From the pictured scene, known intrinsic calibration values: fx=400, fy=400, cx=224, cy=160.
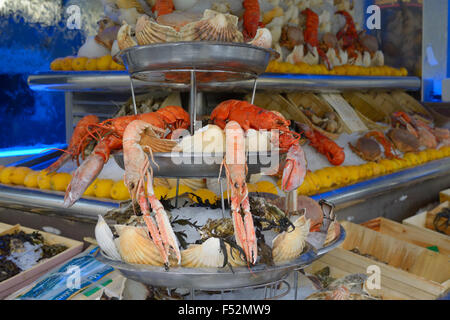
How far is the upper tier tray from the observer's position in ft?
6.68

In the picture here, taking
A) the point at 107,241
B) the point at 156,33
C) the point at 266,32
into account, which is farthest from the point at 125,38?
→ the point at 107,241

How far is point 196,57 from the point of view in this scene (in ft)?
3.01

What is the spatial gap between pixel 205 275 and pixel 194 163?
9.5 inches

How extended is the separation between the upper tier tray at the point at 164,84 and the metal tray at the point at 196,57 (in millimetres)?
572

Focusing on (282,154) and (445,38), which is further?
(445,38)

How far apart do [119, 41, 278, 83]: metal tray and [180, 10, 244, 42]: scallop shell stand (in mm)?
63

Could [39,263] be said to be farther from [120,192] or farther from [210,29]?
[210,29]

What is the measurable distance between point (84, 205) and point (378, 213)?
6.16 feet

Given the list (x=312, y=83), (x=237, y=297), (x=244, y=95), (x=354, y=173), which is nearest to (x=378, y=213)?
(x=354, y=173)

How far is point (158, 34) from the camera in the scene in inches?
38.5

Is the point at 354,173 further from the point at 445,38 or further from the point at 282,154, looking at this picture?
the point at 445,38

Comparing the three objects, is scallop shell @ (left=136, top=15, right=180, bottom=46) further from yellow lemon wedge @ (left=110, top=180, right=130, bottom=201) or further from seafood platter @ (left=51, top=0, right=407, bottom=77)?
yellow lemon wedge @ (left=110, top=180, right=130, bottom=201)

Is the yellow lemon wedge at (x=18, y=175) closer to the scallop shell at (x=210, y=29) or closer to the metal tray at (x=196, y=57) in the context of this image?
the metal tray at (x=196, y=57)

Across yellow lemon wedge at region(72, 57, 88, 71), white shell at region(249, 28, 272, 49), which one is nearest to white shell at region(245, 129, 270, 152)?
white shell at region(249, 28, 272, 49)
